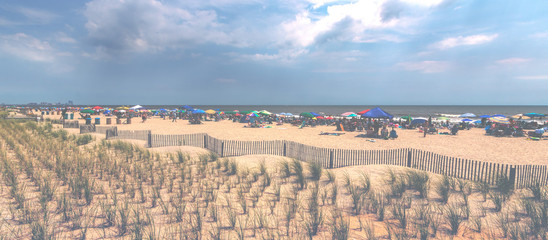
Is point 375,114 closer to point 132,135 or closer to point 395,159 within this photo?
point 395,159

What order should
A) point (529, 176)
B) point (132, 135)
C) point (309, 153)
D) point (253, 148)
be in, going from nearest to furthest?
point (529, 176) → point (309, 153) → point (253, 148) → point (132, 135)

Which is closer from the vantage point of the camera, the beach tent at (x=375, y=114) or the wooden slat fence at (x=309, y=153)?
the wooden slat fence at (x=309, y=153)

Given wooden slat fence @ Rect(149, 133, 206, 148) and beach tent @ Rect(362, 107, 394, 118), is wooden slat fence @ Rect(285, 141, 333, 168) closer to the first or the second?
wooden slat fence @ Rect(149, 133, 206, 148)

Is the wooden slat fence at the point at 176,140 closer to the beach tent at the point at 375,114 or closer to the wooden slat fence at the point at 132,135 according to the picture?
the wooden slat fence at the point at 132,135

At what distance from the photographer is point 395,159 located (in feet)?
32.0

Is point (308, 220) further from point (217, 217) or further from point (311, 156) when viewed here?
point (311, 156)

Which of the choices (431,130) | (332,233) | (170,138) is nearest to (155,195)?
(332,233)

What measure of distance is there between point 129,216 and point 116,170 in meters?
3.42

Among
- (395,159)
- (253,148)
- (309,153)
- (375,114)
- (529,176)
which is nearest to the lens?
(529,176)

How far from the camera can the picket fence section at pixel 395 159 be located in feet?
23.0

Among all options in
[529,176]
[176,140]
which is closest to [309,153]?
[529,176]

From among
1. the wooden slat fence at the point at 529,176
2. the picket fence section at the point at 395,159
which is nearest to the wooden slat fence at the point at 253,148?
the picket fence section at the point at 395,159

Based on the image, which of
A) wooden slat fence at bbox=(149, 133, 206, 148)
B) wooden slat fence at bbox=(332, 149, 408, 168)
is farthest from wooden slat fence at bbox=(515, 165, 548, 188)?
wooden slat fence at bbox=(149, 133, 206, 148)

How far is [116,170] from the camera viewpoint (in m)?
7.43
